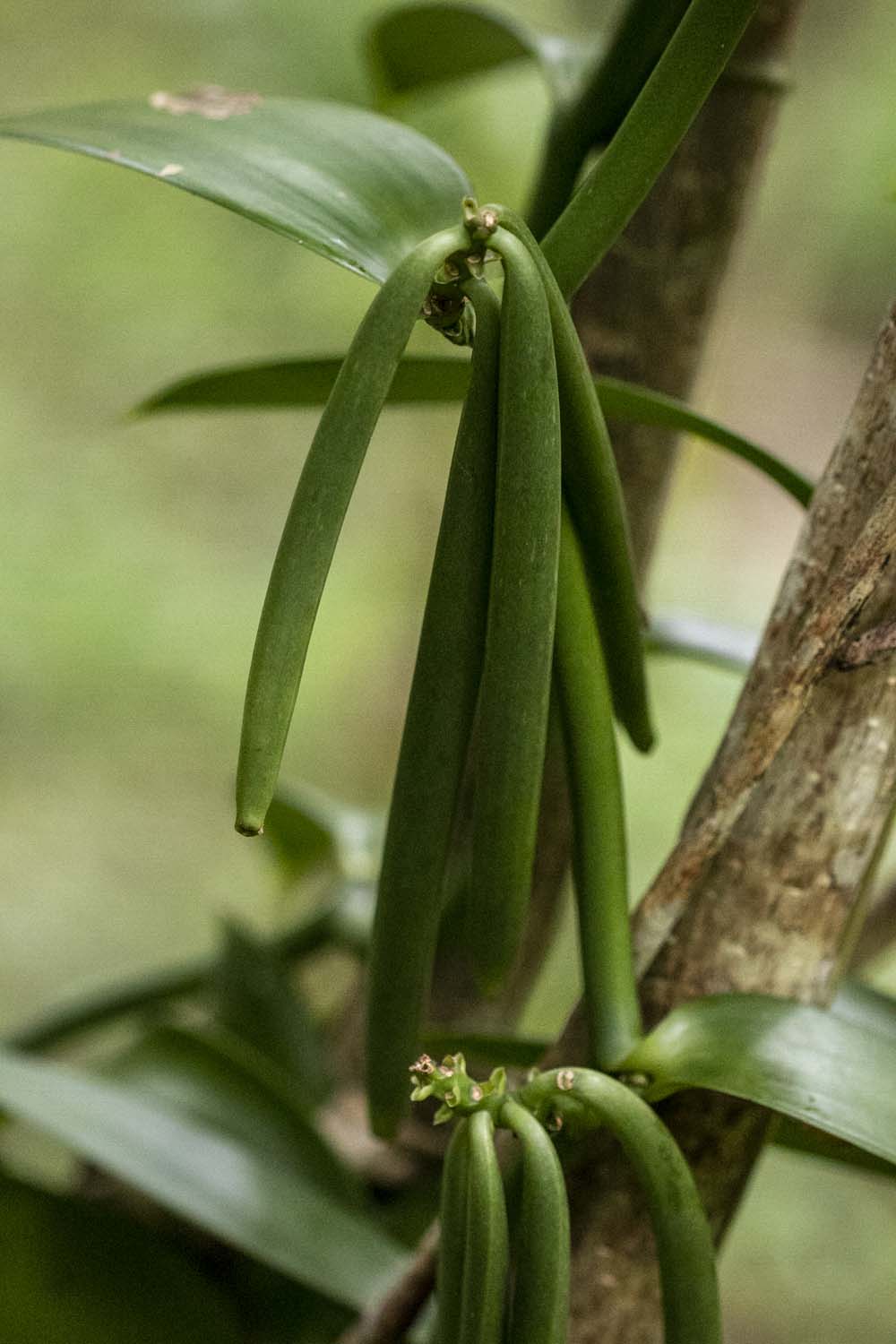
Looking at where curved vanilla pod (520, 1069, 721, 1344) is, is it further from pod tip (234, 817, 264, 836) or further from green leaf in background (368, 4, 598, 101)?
green leaf in background (368, 4, 598, 101)

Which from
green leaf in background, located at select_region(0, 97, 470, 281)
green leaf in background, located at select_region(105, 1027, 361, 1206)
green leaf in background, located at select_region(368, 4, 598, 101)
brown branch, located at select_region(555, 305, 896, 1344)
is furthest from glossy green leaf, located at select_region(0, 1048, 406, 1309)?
green leaf in background, located at select_region(368, 4, 598, 101)

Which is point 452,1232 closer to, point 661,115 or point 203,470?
point 661,115

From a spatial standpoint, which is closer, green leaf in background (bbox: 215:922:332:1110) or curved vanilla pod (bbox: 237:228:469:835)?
curved vanilla pod (bbox: 237:228:469:835)

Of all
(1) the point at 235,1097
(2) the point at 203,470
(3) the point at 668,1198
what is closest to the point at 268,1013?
(1) the point at 235,1097

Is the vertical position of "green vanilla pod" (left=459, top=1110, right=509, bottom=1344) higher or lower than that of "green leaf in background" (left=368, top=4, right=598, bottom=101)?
lower

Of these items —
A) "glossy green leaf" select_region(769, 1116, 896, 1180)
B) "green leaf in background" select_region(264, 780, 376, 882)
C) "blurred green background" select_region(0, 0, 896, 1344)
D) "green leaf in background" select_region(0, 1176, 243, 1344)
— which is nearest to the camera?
"glossy green leaf" select_region(769, 1116, 896, 1180)

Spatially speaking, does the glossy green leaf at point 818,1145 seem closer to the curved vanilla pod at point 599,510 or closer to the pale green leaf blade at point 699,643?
the curved vanilla pod at point 599,510

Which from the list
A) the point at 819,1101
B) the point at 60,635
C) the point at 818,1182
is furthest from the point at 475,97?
the point at 819,1101
